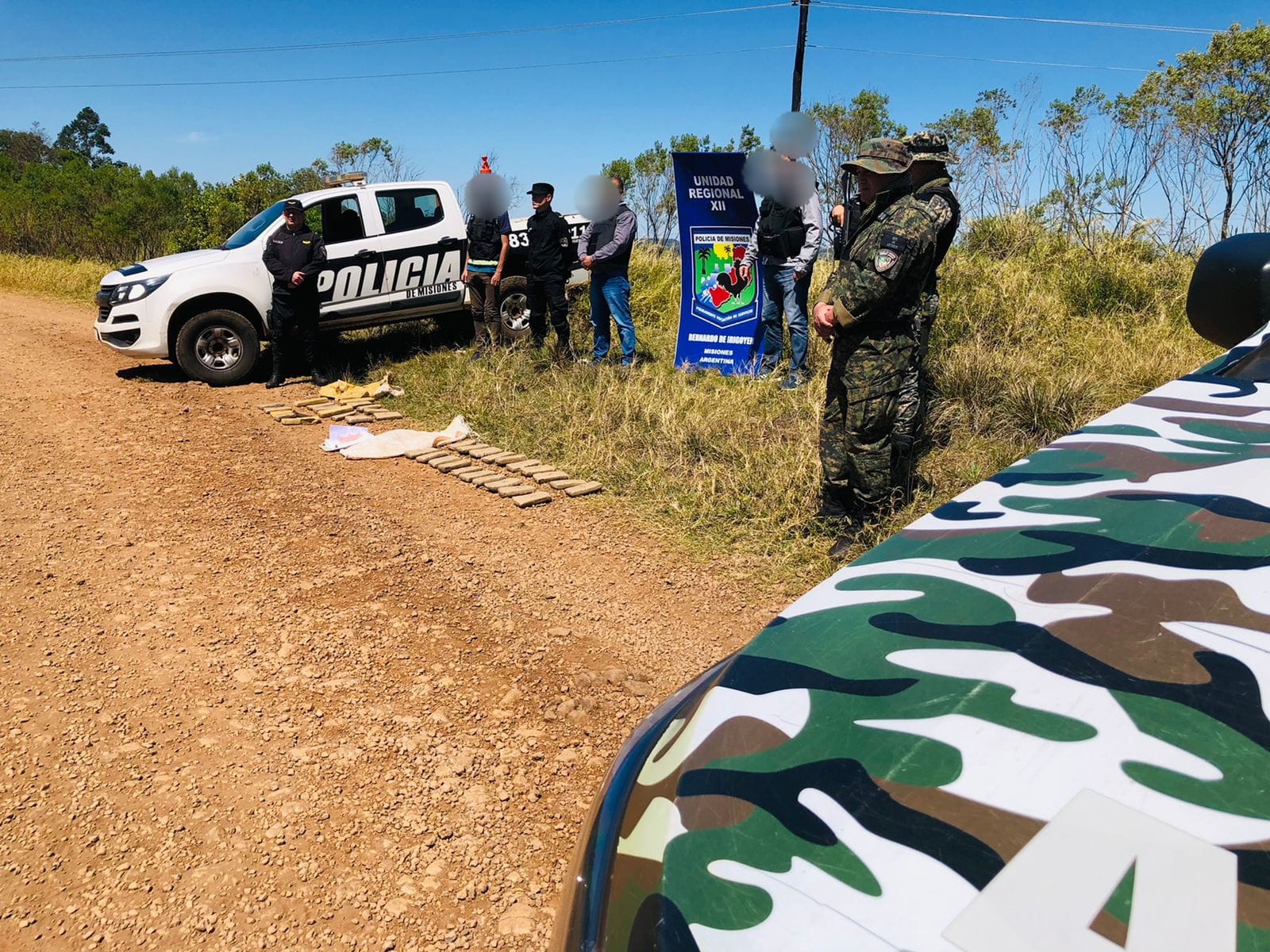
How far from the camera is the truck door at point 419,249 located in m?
8.55

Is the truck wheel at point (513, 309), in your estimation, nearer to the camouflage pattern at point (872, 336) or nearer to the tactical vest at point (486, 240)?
the tactical vest at point (486, 240)

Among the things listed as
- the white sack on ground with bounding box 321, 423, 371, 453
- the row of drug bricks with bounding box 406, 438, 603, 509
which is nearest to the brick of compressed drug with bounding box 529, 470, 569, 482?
the row of drug bricks with bounding box 406, 438, 603, 509

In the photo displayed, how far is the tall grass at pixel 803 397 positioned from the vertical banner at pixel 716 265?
0.36m

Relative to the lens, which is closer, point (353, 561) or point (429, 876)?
point (429, 876)

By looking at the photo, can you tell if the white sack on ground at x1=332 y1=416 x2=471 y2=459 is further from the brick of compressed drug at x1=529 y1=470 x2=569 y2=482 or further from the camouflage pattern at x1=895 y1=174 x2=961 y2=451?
the camouflage pattern at x1=895 y1=174 x2=961 y2=451

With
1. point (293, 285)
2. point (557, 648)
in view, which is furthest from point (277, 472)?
point (557, 648)

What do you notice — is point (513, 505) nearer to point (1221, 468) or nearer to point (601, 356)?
point (601, 356)

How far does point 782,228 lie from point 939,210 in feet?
9.62

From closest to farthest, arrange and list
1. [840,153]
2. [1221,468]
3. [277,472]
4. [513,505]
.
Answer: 1. [1221,468]
2. [513,505]
3. [277,472]
4. [840,153]

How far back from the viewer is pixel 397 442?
6344 mm

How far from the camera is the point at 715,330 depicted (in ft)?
24.9

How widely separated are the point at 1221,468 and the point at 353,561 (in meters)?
3.80

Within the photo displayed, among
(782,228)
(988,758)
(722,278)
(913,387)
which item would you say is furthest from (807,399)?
(988,758)

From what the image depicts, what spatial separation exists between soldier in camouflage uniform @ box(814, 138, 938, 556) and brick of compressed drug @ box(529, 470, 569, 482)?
1.90 metres
